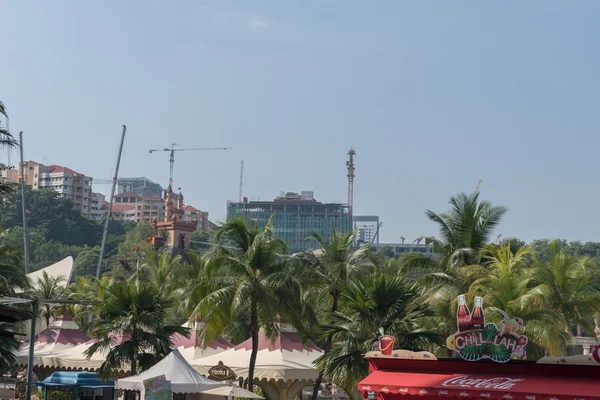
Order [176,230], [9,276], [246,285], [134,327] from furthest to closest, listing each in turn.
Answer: [176,230]
[9,276]
[246,285]
[134,327]

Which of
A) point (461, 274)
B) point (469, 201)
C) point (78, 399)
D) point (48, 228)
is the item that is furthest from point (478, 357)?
point (48, 228)

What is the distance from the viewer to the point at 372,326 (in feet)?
89.4

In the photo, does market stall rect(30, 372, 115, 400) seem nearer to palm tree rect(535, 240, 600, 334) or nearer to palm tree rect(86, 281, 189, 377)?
palm tree rect(86, 281, 189, 377)

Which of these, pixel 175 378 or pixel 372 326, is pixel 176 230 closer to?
pixel 175 378

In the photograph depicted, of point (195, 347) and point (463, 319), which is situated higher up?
point (463, 319)

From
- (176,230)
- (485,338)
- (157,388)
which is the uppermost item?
(176,230)

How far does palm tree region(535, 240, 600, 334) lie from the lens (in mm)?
33844

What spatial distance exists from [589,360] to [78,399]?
941 inches

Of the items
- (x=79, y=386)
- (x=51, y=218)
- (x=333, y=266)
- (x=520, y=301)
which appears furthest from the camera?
(x=51, y=218)

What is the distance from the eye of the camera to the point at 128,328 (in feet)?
102

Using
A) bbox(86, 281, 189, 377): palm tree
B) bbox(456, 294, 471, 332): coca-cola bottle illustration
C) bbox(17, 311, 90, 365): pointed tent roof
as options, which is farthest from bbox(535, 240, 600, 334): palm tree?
bbox(17, 311, 90, 365): pointed tent roof

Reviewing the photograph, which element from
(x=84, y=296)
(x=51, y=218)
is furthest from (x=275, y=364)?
(x=51, y=218)

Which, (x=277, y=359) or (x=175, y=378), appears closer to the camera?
(x=175, y=378)

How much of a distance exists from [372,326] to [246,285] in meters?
6.92
